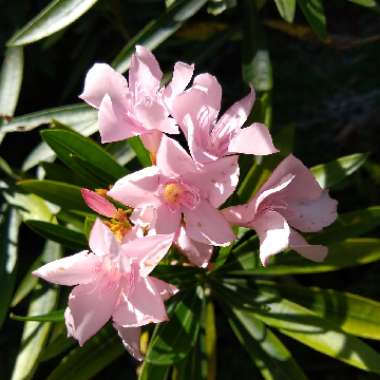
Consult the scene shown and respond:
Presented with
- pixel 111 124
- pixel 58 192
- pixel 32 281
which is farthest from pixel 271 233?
pixel 32 281

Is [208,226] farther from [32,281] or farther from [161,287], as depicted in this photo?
[32,281]

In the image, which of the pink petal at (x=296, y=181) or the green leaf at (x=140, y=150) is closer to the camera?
the pink petal at (x=296, y=181)

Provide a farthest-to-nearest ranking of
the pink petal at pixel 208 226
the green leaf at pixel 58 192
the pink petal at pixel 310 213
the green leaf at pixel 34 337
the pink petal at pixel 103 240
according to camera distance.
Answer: the green leaf at pixel 34 337 < the green leaf at pixel 58 192 < the pink petal at pixel 310 213 < the pink petal at pixel 208 226 < the pink petal at pixel 103 240

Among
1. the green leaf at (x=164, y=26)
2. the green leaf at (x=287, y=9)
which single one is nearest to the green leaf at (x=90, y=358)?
the green leaf at (x=164, y=26)

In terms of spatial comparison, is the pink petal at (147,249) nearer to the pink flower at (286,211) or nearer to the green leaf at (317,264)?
the pink flower at (286,211)

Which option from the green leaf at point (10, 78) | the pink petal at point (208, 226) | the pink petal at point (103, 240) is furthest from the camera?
the green leaf at point (10, 78)

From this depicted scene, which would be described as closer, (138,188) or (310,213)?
(138,188)
